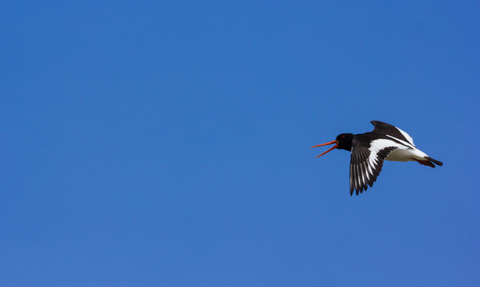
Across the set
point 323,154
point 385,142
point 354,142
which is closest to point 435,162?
point 385,142

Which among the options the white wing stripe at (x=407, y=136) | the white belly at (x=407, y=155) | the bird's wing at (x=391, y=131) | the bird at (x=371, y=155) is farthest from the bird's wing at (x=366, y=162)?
the white wing stripe at (x=407, y=136)

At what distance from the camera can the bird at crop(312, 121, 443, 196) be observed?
395 inches

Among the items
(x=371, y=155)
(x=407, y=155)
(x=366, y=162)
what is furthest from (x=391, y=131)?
(x=366, y=162)

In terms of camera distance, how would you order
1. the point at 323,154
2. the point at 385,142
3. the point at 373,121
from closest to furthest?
the point at 385,142
the point at 323,154
the point at 373,121

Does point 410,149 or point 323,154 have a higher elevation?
point 323,154

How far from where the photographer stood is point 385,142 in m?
11.2

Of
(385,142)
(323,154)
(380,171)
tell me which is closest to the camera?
(380,171)

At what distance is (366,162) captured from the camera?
1030 centimetres

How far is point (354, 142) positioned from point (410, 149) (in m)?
1.51

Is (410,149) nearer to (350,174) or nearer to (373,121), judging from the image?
(350,174)

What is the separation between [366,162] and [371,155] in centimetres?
29

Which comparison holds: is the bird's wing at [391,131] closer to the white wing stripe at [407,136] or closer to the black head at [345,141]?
the white wing stripe at [407,136]

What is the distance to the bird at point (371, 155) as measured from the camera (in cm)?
1002

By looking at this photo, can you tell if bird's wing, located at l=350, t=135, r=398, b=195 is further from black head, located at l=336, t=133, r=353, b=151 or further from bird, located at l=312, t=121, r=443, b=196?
black head, located at l=336, t=133, r=353, b=151
